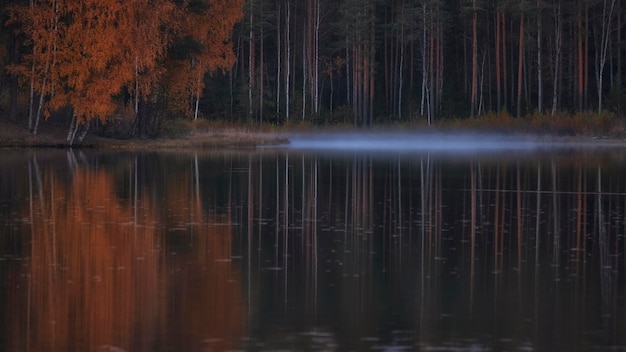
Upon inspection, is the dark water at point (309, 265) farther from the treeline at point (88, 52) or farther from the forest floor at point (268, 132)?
the forest floor at point (268, 132)

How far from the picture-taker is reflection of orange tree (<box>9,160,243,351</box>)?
1205cm

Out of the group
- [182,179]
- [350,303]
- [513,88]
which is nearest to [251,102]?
[513,88]

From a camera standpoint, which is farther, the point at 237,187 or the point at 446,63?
the point at 446,63

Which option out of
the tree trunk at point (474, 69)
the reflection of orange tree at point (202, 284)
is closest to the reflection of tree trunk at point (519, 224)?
the reflection of orange tree at point (202, 284)

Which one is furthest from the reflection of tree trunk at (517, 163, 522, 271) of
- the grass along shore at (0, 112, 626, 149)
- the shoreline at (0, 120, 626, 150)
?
the grass along shore at (0, 112, 626, 149)

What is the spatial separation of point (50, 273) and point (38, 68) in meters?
44.5

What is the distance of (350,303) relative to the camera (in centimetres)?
1404

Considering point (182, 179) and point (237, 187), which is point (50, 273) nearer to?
point (237, 187)

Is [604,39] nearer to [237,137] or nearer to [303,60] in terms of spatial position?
[303,60]

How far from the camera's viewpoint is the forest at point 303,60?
57.8 m

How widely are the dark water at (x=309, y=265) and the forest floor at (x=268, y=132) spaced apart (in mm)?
25212

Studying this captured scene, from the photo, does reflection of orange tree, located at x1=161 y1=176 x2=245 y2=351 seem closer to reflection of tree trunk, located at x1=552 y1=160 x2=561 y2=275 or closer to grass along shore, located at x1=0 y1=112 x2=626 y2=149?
reflection of tree trunk, located at x1=552 y1=160 x2=561 y2=275

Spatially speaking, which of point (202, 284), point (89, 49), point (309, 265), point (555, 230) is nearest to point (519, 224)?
point (555, 230)

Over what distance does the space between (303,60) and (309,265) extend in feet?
277
